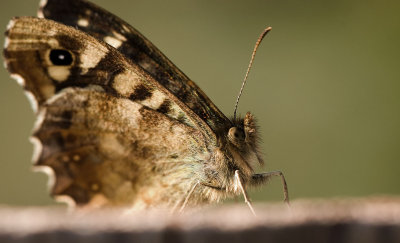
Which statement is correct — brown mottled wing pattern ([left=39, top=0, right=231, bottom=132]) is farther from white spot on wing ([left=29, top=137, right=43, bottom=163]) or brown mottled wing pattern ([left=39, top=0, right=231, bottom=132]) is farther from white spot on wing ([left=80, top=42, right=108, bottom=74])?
white spot on wing ([left=29, top=137, right=43, bottom=163])

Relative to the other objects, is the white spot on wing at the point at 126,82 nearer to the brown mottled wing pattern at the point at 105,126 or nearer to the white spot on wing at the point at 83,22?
the brown mottled wing pattern at the point at 105,126

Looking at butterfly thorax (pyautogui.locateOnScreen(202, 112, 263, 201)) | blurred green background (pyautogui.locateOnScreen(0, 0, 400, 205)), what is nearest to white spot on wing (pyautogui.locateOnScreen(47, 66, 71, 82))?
butterfly thorax (pyautogui.locateOnScreen(202, 112, 263, 201))

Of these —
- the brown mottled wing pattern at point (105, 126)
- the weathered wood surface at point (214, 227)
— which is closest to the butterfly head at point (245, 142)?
the brown mottled wing pattern at point (105, 126)

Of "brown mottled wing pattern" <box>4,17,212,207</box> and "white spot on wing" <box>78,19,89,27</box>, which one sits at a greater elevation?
"white spot on wing" <box>78,19,89,27</box>

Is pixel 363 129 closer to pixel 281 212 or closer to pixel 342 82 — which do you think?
pixel 342 82

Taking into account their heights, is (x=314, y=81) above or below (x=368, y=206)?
above

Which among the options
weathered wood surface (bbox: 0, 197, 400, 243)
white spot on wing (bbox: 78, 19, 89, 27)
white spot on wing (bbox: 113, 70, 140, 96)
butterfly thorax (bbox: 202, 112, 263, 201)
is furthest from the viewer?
white spot on wing (bbox: 78, 19, 89, 27)

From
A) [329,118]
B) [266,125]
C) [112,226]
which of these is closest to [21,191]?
[266,125]

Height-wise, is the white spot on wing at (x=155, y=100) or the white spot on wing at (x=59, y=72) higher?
the white spot on wing at (x=59, y=72)

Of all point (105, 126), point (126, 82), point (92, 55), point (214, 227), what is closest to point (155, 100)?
point (126, 82)
